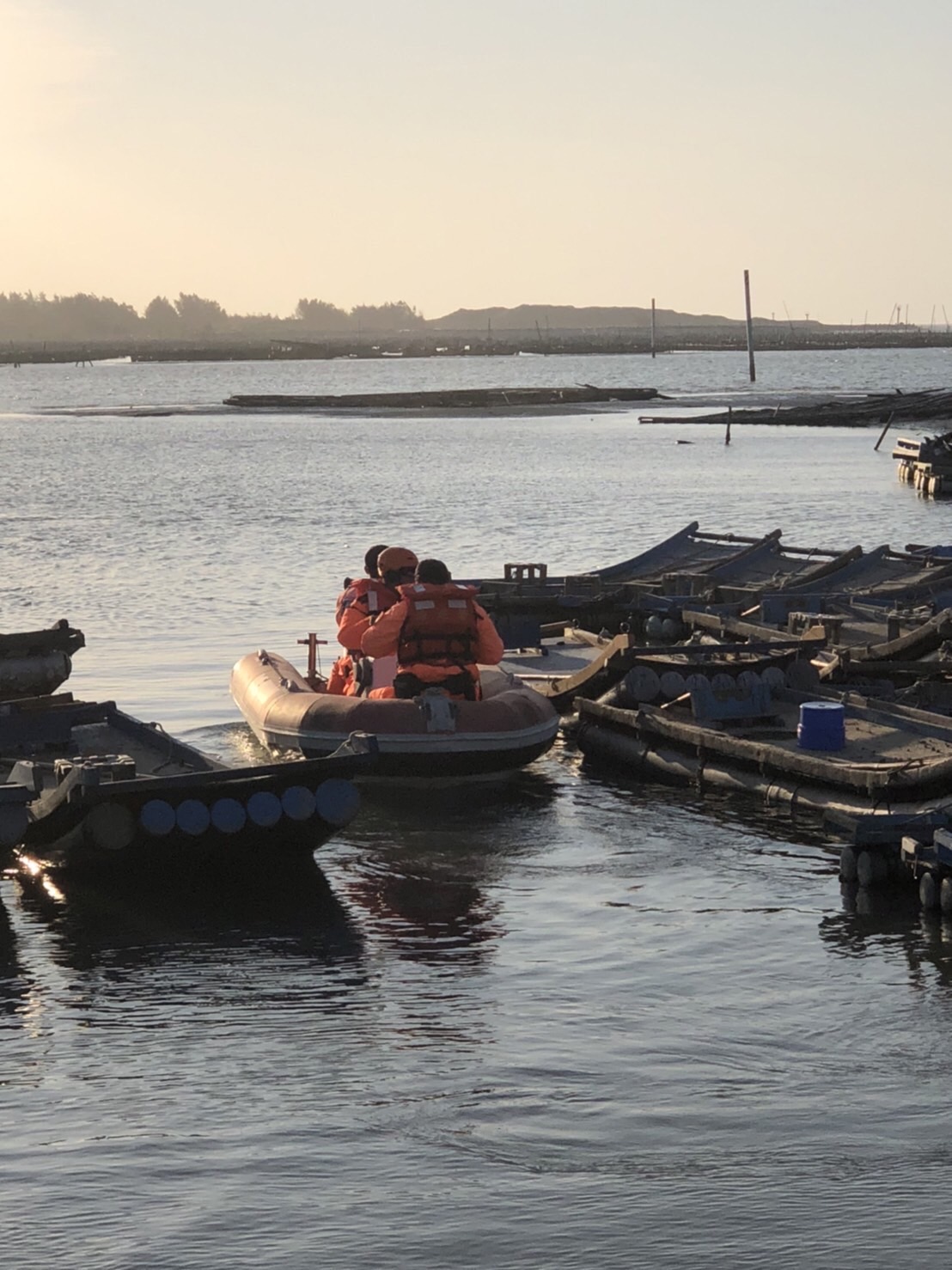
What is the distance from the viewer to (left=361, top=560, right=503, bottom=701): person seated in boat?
1642cm

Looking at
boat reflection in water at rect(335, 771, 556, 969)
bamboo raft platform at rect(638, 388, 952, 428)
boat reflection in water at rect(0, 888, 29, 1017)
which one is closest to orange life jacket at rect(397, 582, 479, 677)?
boat reflection in water at rect(335, 771, 556, 969)

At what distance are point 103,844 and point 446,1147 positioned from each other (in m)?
5.03

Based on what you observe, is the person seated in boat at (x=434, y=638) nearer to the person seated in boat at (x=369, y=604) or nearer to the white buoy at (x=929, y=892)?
the person seated in boat at (x=369, y=604)

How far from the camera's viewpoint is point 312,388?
164750 millimetres

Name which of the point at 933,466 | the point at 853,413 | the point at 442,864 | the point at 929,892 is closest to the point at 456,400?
the point at 853,413

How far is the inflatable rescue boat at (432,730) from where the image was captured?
16.5 meters

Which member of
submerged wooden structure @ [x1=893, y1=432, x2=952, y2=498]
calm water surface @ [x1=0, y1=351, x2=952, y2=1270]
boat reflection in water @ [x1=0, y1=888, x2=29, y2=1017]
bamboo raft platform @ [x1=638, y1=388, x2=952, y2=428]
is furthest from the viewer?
bamboo raft platform @ [x1=638, y1=388, x2=952, y2=428]

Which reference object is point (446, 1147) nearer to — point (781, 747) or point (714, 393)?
point (781, 747)

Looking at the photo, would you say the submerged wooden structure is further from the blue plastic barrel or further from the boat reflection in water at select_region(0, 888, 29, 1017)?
the boat reflection in water at select_region(0, 888, 29, 1017)

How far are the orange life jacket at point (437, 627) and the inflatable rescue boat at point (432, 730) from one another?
38cm

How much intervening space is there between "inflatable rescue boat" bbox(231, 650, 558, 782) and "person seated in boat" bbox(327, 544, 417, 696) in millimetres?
528

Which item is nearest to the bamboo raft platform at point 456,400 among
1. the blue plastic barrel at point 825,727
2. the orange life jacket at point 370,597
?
the orange life jacket at point 370,597

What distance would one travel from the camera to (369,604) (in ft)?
57.4

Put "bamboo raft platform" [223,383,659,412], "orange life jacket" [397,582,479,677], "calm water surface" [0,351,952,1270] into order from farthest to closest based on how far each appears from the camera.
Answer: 1. "bamboo raft platform" [223,383,659,412]
2. "orange life jacket" [397,582,479,677]
3. "calm water surface" [0,351,952,1270]
